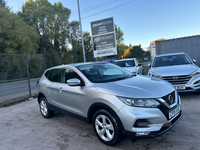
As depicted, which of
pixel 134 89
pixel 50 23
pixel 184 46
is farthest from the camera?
pixel 50 23

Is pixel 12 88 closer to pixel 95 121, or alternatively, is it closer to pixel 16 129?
pixel 16 129

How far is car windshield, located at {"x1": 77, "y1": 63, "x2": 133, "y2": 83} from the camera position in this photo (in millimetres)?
3277

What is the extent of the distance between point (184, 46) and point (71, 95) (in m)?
9.34

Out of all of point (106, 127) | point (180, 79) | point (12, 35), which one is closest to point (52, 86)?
point (106, 127)

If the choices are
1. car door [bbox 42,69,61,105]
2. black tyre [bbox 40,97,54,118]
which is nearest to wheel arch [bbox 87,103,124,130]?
car door [bbox 42,69,61,105]

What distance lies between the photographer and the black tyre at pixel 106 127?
259 cm

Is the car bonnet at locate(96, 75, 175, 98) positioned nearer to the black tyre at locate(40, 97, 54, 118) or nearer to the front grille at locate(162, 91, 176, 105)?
the front grille at locate(162, 91, 176, 105)

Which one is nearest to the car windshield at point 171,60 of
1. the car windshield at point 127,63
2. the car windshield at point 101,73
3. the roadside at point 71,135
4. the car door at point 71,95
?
the roadside at point 71,135

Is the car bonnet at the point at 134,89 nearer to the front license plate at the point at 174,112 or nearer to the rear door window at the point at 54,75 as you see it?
the front license plate at the point at 174,112

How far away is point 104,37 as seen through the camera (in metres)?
14.0

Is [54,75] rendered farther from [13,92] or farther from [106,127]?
[13,92]

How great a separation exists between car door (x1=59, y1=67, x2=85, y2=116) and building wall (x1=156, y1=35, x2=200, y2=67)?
8408 mm

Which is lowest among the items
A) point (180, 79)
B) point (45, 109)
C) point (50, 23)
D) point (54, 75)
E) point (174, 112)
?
point (45, 109)

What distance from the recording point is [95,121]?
2947 millimetres
